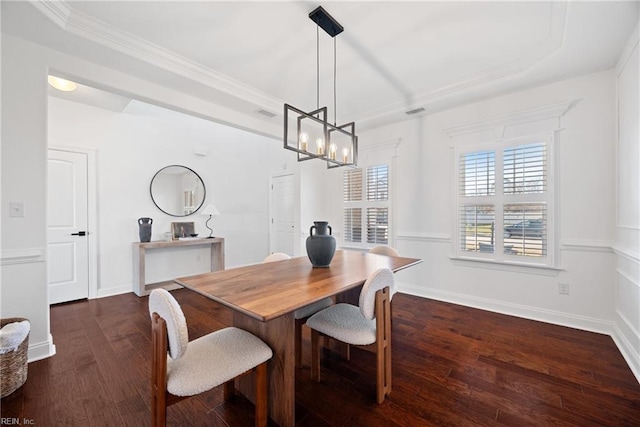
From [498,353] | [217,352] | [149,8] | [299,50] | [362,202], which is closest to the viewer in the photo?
[217,352]

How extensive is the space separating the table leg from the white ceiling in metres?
2.22

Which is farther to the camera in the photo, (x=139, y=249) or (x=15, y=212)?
(x=139, y=249)

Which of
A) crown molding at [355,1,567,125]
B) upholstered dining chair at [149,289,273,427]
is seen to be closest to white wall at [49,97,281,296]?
crown molding at [355,1,567,125]

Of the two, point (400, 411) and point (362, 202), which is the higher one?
point (362, 202)

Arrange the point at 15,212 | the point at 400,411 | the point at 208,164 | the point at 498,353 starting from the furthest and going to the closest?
the point at 208,164
the point at 498,353
the point at 15,212
the point at 400,411

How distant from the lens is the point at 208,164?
197 inches

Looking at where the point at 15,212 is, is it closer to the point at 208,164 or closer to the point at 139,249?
the point at 139,249

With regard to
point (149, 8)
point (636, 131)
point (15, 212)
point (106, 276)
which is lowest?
point (106, 276)

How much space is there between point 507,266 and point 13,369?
450 centimetres

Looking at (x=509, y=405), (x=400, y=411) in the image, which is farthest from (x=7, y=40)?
(x=509, y=405)

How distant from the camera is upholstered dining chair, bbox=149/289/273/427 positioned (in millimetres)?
1193

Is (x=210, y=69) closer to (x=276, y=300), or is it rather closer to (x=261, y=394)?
(x=276, y=300)

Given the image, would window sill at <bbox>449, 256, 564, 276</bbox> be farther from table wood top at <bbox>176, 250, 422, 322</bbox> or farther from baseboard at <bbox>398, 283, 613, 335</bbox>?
table wood top at <bbox>176, 250, 422, 322</bbox>

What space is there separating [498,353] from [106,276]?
194 inches
